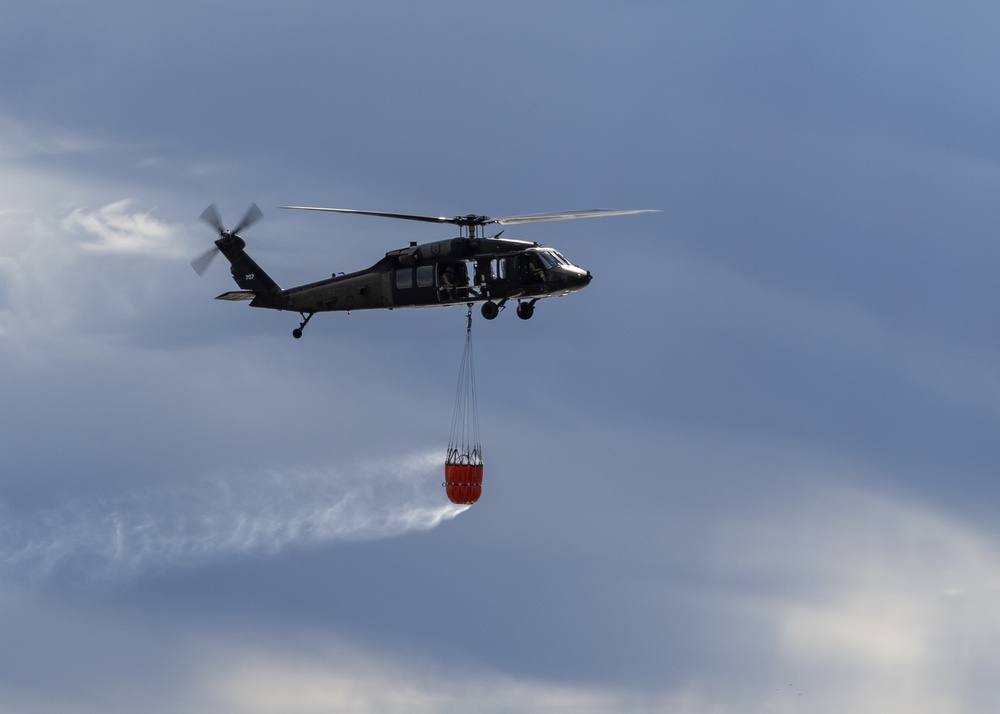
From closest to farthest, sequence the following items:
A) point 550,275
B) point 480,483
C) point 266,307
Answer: point 550,275
point 480,483
point 266,307

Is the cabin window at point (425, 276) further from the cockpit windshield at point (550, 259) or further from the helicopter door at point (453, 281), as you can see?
the cockpit windshield at point (550, 259)

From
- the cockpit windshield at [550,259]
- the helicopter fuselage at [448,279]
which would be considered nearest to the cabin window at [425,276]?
the helicopter fuselage at [448,279]

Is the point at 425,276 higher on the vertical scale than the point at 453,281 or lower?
higher

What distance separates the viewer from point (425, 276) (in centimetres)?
6162

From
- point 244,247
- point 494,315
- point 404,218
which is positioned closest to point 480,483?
point 494,315

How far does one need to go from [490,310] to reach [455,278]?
7.01 feet

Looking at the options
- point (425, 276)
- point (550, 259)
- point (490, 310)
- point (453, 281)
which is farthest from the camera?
point (425, 276)

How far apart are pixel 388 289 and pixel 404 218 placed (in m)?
3.80

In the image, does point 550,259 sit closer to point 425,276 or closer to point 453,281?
point 453,281

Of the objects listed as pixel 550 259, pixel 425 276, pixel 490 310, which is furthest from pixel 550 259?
pixel 425 276

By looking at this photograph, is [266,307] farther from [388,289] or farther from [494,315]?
[494,315]

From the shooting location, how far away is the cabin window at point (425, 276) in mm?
61469

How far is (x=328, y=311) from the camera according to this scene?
65.8 metres

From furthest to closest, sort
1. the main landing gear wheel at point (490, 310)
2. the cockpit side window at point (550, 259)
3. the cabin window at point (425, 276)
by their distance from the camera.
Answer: the cabin window at point (425, 276), the main landing gear wheel at point (490, 310), the cockpit side window at point (550, 259)
